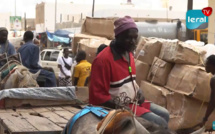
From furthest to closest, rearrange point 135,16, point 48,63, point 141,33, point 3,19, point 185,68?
point 3,19
point 135,16
point 48,63
point 141,33
point 185,68

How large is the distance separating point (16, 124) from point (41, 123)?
0.86ft

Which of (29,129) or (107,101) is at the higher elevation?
(107,101)

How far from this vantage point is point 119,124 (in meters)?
3.11

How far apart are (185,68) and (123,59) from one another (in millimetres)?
4884

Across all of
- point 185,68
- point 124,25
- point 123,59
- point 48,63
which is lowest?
point 48,63

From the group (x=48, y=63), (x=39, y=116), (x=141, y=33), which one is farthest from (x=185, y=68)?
(x=48, y=63)

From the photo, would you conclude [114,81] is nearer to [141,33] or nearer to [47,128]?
[47,128]

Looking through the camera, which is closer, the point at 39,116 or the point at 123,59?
the point at 123,59

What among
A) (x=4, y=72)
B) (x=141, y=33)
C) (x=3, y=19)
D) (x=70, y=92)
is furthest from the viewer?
(x=3, y=19)

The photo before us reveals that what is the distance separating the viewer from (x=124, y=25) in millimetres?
4383

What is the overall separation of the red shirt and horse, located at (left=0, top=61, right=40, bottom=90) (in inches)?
103

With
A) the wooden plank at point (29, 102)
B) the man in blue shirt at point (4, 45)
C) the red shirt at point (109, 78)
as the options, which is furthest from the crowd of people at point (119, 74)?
the man in blue shirt at point (4, 45)

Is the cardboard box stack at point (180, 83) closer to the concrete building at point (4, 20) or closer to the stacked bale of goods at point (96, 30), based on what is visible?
the stacked bale of goods at point (96, 30)

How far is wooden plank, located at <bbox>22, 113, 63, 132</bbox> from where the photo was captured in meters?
4.43
